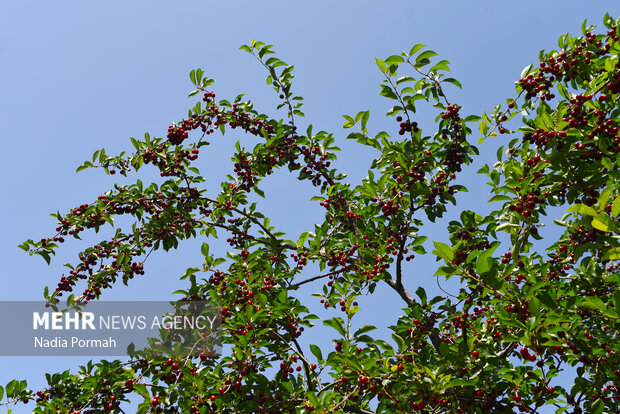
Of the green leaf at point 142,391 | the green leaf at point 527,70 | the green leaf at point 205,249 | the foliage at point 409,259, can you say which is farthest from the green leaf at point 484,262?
the green leaf at point 205,249

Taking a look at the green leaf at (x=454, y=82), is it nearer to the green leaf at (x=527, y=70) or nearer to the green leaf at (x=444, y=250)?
the green leaf at (x=527, y=70)

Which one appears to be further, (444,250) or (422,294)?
(422,294)

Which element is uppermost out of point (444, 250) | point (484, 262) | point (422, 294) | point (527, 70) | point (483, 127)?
point (527, 70)

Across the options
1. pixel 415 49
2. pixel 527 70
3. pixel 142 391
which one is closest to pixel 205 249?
pixel 142 391

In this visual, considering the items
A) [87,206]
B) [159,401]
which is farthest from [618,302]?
[87,206]

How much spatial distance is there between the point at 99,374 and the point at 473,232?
4545 mm

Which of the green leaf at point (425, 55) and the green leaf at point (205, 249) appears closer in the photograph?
the green leaf at point (425, 55)

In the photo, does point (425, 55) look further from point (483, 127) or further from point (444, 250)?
point (444, 250)

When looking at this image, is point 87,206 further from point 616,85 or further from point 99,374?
point 616,85

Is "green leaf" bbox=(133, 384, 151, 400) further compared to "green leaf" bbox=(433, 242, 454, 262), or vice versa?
"green leaf" bbox=(133, 384, 151, 400)

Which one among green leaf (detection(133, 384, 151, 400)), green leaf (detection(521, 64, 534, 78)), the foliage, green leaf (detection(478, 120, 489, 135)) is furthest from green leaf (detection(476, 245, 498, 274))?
green leaf (detection(133, 384, 151, 400))

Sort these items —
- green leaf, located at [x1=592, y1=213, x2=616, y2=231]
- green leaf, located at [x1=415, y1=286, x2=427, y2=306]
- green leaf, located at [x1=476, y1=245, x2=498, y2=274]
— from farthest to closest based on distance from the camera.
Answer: green leaf, located at [x1=415, y1=286, x2=427, y2=306] < green leaf, located at [x1=476, y1=245, x2=498, y2=274] < green leaf, located at [x1=592, y1=213, x2=616, y2=231]

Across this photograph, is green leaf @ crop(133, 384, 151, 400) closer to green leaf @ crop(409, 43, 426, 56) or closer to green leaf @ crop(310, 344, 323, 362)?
green leaf @ crop(310, 344, 323, 362)

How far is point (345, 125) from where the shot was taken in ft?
18.1
